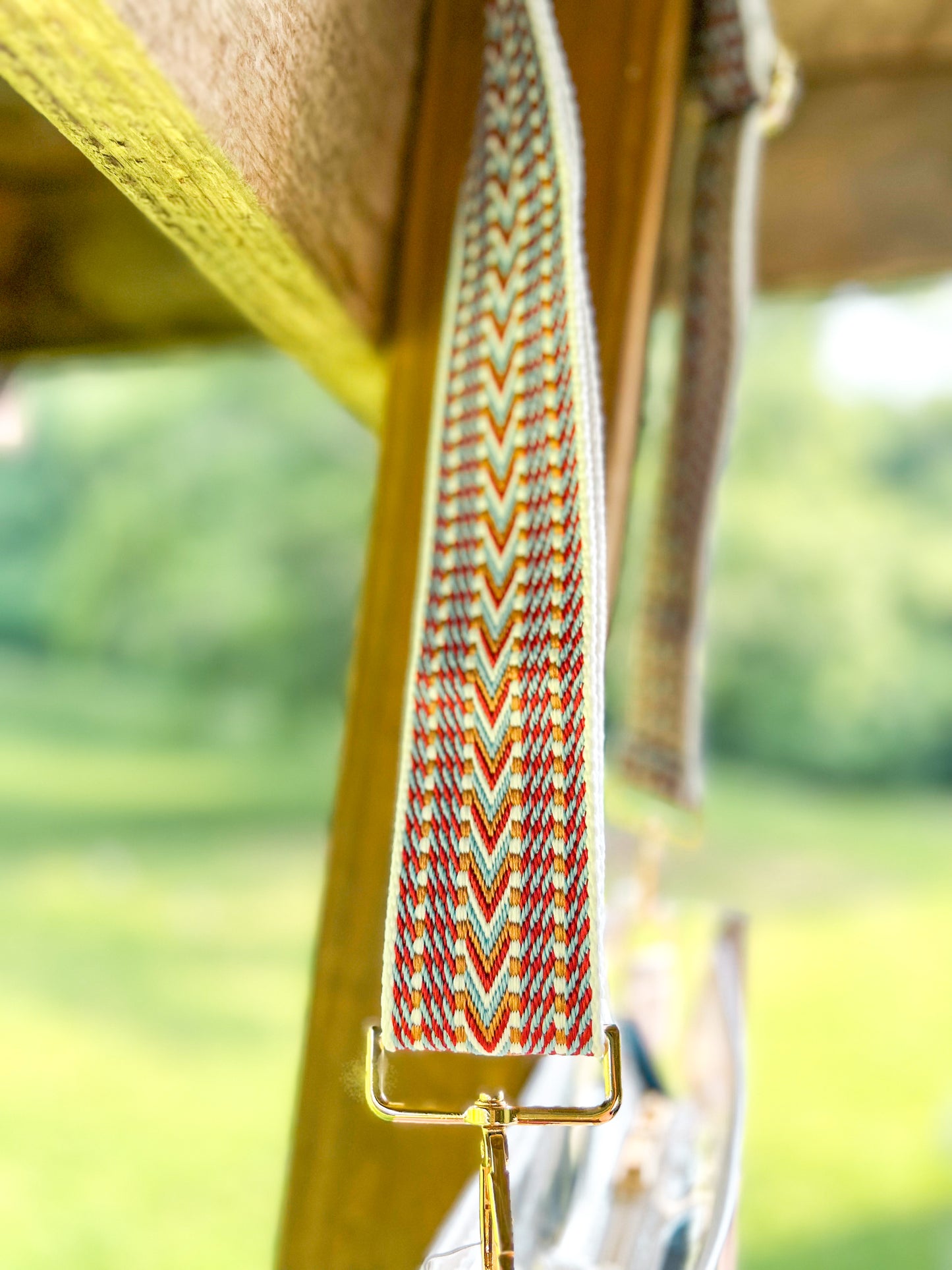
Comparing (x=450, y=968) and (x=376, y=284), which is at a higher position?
(x=376, y=284)

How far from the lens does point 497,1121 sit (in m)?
0.28

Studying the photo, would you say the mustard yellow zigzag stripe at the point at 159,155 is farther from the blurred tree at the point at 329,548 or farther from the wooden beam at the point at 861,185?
the blurred tree at the point at 329,548

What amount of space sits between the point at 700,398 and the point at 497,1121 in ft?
1.42

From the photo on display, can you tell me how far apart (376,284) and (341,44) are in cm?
10

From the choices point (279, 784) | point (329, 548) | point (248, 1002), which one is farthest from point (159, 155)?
point (329, 548)

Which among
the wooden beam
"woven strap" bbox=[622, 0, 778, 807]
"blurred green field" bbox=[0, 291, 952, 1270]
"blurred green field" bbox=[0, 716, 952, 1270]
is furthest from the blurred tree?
"woven strap" bbox=[622, 0, 778, 807]

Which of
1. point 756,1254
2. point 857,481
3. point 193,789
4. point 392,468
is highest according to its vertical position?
point 857,481

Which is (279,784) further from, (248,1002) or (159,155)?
(159,155)

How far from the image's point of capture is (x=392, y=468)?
1.50ft

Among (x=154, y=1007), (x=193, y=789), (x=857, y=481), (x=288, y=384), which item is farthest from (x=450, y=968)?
(x=288, y=384)

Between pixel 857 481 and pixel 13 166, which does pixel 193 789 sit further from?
pixel 13 166

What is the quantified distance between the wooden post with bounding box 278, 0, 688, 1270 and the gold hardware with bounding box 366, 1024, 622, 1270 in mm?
141

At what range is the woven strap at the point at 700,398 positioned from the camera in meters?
0.50

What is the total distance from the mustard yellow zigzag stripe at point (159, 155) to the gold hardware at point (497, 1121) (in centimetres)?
27
